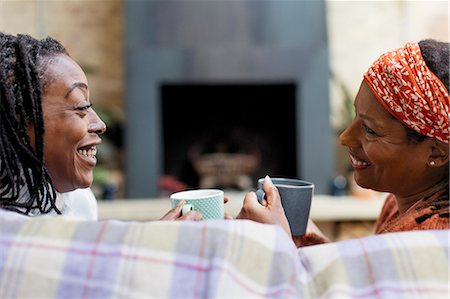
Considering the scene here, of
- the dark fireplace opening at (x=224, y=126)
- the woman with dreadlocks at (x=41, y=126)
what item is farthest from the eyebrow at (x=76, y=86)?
the dark fireplace opening at (x=224, y=126)

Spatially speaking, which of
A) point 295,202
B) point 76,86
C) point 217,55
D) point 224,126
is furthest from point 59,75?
point 224,126

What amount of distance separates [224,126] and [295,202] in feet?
7.71

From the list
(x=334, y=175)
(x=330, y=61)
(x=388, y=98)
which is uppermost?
(x=388, y=98)

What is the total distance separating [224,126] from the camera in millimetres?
2988

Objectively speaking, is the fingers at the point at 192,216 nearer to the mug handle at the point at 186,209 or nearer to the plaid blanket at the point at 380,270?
the mug handle at the point at 186,209

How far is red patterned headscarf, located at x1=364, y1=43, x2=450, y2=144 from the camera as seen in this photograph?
1.92 feet

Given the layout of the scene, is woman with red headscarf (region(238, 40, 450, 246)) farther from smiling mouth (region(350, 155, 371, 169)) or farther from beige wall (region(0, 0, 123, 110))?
beige wall (region(0, 0, 123, 110))

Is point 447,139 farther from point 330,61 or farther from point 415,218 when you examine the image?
point 330,61

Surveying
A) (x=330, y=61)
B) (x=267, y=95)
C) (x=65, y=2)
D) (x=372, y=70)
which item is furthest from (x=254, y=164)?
(x=372, y=70)

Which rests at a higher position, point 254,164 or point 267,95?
point 267,95

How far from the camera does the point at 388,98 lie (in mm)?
622

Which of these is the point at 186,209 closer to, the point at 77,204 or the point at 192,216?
the point at 192,216

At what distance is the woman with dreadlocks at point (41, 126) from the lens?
607 millimetres

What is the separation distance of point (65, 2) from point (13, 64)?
2567 mm
